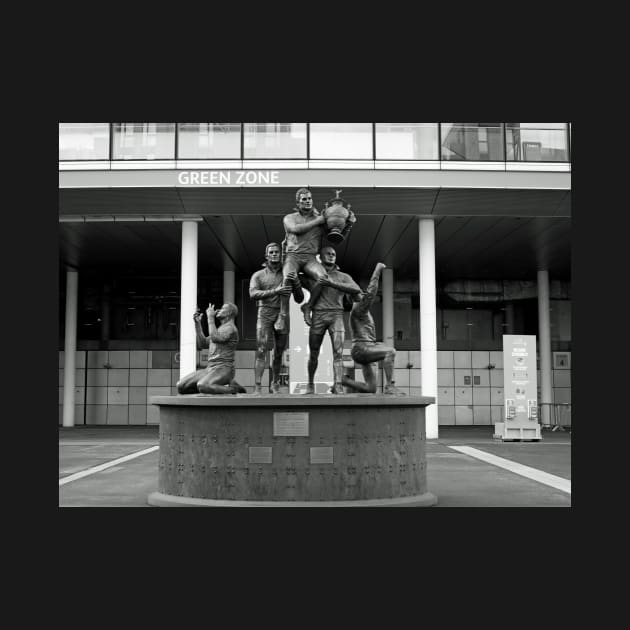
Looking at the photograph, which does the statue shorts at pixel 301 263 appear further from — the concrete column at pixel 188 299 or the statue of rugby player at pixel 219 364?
the concrete column at pixel 188 299

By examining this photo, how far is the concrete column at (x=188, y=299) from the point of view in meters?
23.6

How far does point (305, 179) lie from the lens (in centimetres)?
2223

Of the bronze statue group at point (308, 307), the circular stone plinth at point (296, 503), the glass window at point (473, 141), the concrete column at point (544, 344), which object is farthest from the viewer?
the concrete column at point (544, 344)

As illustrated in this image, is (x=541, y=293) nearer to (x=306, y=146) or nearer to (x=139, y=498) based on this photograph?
(x=306, y=146)

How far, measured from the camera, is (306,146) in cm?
2244

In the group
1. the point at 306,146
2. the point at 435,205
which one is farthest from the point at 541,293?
the point at 306,146

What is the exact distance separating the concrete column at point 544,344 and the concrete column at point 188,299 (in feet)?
55.6

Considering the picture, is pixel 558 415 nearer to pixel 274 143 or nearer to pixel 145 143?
pixel 274 143

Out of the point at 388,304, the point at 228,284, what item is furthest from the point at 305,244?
the point at 228,284

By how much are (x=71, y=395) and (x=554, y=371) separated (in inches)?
901

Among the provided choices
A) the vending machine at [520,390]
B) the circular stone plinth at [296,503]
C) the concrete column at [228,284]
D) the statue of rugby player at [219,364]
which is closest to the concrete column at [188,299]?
the concrete column at [228,284]

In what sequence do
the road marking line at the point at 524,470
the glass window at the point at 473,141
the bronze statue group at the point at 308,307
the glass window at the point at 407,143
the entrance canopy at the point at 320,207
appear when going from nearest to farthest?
1. the bronze statue group at the point at 308,307
2. the road marking line at the point at 524,470
3. the glass window at the point at 407,143
4. the glass window at the point at 473,141
5. the entrance canopy at the point at 320,207

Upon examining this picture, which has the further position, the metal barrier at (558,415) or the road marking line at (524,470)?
the metal barrier at (558,415)

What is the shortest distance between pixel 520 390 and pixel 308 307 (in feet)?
48.0
